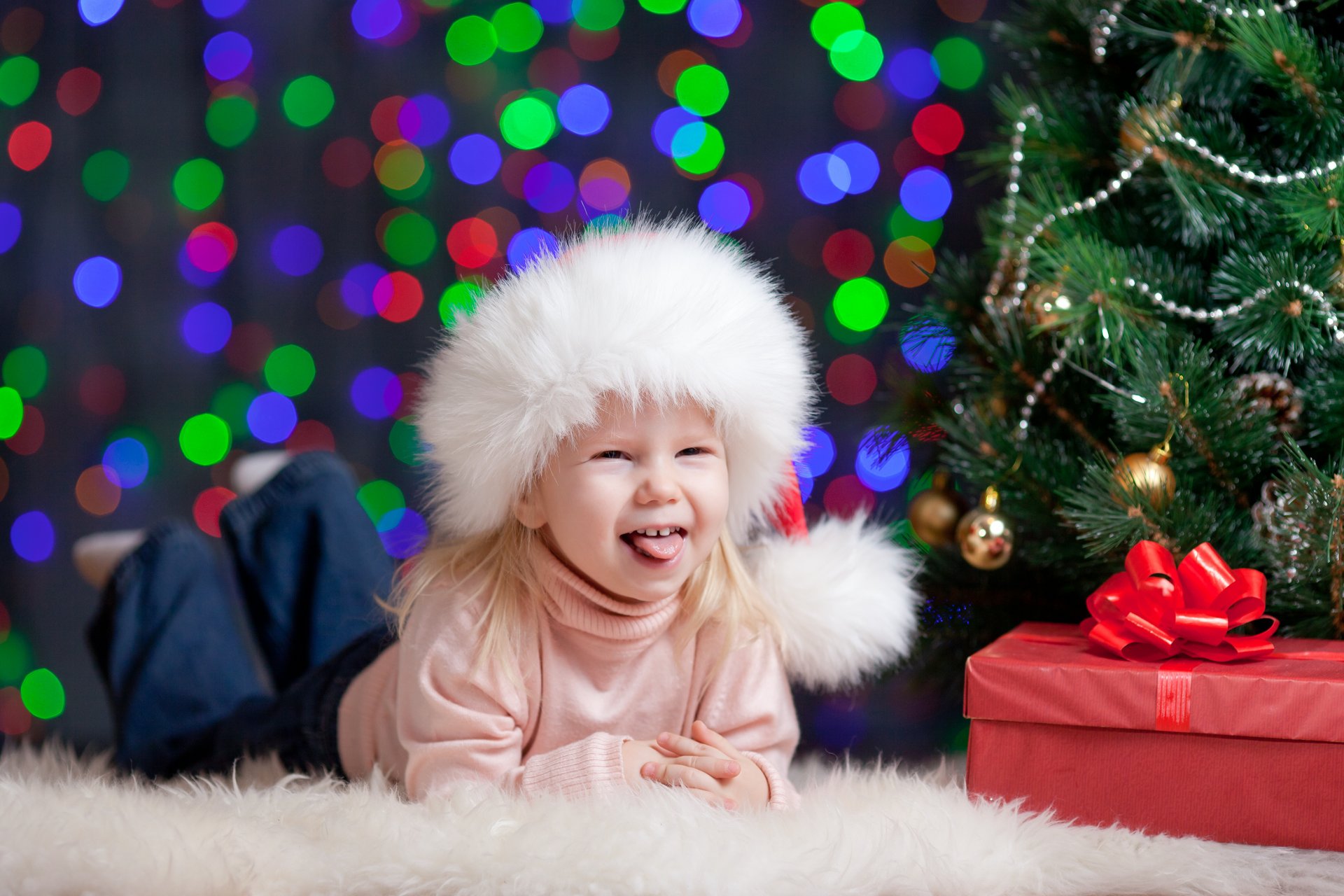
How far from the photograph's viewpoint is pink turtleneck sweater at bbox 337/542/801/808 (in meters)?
0.94

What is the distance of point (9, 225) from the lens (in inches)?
73.9

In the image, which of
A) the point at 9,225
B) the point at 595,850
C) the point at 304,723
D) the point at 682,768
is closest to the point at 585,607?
the point at 682,768

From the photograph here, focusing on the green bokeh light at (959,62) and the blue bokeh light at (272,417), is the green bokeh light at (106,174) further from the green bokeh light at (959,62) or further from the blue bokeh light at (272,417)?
the green bokeh light at (959,62)

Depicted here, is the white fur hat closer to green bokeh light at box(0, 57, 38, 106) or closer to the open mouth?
the open mouth

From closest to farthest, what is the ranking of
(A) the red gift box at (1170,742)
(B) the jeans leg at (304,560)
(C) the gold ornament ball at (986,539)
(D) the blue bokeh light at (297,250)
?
(A) the red gift box at (1170,742) < (C) the gold ornament ball at (986,539) < (B) the jeans leg at (304,560) < (D) the blue bokeh light at (297,250)

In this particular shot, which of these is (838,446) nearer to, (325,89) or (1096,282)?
(1096,282)

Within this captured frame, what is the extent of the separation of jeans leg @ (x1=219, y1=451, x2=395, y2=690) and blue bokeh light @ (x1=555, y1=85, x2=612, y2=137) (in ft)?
2.20

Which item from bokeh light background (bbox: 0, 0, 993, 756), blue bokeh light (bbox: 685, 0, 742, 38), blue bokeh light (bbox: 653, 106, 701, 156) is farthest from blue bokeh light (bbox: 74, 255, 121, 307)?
blue bokeh light (bbox: 685, 0, 742, 38)

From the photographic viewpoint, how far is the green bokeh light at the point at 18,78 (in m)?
1.86

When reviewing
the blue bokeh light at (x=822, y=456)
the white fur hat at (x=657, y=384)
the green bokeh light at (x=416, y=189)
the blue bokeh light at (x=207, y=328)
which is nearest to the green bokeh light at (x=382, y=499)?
the blue bokeh light at (x=207, y=328)

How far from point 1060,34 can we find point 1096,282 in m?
0.35

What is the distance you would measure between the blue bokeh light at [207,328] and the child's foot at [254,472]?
0.44 m

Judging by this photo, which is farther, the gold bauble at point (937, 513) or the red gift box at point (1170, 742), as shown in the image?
the gold bauble at point (937, 513)

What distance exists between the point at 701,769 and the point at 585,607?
0.57 feet
